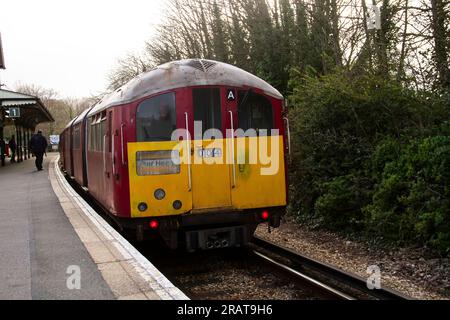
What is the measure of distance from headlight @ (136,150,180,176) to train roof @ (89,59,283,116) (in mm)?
812

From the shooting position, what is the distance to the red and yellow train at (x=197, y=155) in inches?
278

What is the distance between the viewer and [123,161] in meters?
7.04

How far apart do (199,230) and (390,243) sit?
317cm

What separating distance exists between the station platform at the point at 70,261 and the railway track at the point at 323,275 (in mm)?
2175

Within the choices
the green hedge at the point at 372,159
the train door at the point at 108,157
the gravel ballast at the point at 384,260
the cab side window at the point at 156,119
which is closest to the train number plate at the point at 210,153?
the cab side window at the point at 156,119

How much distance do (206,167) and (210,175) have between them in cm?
13

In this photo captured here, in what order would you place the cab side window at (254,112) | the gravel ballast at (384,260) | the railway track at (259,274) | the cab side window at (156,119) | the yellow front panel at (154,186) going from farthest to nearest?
1. the cab side window at (254,112)
2. the cab side window at (156,119)
3. the yellow front panel at (154,186)
4. the gravel ballast at (384,260)
5. the railway track at (259,274)

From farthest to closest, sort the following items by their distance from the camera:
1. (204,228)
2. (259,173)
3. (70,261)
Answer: (259,173) < (204,228) < (70,261)

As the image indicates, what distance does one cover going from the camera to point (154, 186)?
7059 mm

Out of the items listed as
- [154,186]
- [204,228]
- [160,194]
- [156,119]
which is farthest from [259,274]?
[156,119]

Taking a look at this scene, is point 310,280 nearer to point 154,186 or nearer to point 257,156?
point 257,156

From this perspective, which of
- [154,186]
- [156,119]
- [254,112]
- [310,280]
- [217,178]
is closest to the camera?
[310,280]

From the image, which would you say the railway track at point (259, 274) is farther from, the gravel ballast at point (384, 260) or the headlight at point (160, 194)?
the headlight at point (160, 194)
